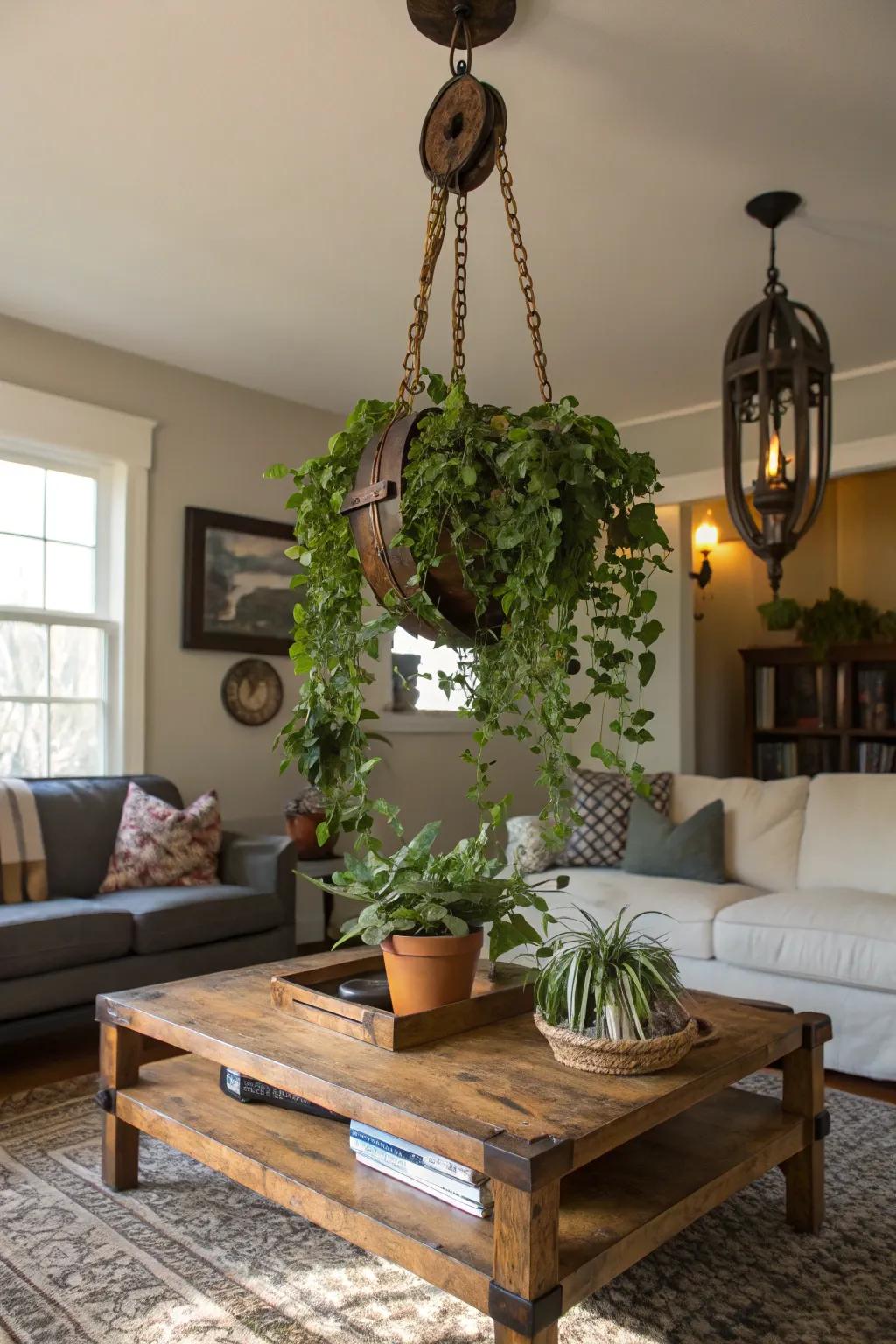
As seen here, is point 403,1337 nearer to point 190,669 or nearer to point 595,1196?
point 595,1196

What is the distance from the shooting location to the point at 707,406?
479 centimetres

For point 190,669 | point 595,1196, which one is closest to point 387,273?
point 190,669

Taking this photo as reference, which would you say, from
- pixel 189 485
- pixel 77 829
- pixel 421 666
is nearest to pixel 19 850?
pixel 77 829

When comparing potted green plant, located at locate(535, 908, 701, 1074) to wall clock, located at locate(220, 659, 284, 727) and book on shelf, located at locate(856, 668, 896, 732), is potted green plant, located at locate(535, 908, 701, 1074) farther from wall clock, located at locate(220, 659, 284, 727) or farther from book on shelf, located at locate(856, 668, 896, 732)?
book on shelf, located at locate(856, 668, 896, 732)

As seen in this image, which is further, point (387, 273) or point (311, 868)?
point (311, 868)

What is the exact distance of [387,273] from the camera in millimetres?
3463

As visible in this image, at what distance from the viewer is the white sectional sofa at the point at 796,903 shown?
2.94m

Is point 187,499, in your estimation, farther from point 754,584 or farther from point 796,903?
point 754,584

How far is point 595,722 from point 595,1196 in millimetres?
4274

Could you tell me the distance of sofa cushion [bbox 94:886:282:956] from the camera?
10.6ft

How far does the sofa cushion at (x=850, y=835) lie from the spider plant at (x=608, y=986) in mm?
2090

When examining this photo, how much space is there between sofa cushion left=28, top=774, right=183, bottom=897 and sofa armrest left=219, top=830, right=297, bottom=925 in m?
0.43

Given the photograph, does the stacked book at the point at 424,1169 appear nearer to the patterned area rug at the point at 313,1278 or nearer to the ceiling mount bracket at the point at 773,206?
the patterned area rug at the point at 313,1278

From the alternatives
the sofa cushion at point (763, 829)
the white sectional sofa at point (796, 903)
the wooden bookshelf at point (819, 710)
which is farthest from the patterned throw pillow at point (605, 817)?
the wooden bookshelf at point (819, 710)
